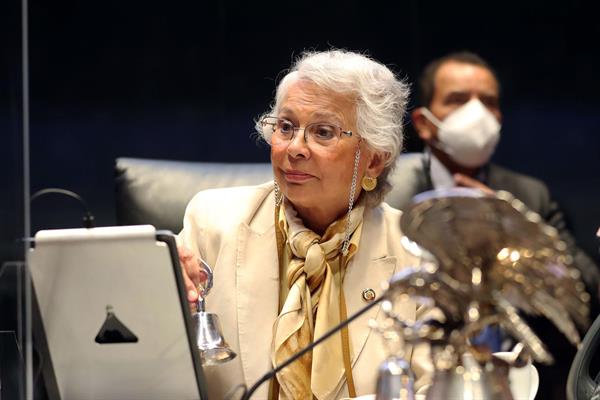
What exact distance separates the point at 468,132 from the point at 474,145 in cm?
5

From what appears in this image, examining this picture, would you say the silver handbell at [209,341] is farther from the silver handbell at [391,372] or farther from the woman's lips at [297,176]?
the silver handbell at [391,372]

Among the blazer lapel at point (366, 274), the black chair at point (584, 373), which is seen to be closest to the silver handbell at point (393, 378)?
the black chair at point (584, 373)

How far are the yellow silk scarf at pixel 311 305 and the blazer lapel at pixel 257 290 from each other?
0.10 feet

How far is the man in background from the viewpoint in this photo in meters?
3.41

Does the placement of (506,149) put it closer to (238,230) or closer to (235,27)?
(235,27)

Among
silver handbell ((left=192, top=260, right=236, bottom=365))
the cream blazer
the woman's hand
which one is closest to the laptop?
silver handbell ((left=192, top=260, right=236, bottom=365))

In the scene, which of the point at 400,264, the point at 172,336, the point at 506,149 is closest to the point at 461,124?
the point at 506,149

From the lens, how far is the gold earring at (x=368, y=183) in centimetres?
273

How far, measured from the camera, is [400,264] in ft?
8.84

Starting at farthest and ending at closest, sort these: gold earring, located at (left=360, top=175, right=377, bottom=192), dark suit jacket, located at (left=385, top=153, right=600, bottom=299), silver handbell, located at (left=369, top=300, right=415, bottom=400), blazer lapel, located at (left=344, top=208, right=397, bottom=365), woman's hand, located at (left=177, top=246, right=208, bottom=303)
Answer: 1. dark suit jacket, located at (left=385, top=153, right=600, bottom=299)
2. gold earring, located at (left=360, top=175, right=377, bottom=192)
3. blazer lapel, located at (left=344, top=208, right=397, bottom=365)
4. woman's hand, located at (left=177, top=246, right=208, bottom=303)
5. silver handbell, located at (left=369, top=300, right=415, bottom=400)

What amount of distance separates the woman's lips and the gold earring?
167 millimetres

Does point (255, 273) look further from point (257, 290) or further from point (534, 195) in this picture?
point (534, 195)

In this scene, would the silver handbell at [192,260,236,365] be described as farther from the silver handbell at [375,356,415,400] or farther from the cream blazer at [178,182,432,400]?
the silver handbell at [375,356,415,400]

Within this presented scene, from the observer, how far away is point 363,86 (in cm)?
267
